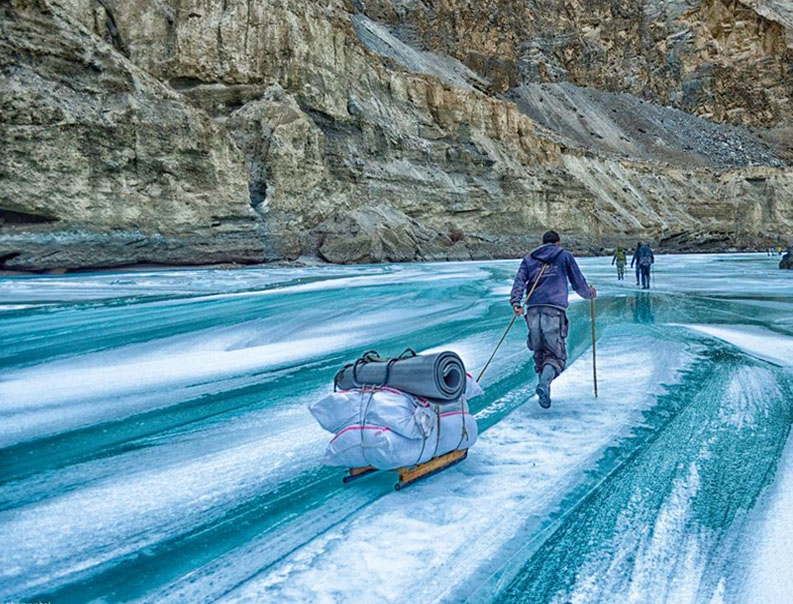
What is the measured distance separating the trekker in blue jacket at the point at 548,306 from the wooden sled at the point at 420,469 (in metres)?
1.42

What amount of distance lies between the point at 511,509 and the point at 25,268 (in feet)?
76.6

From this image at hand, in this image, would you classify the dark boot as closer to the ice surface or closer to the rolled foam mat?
the rolled foam mat

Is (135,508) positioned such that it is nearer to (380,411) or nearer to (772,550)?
(380,411)

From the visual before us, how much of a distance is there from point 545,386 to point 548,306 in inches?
25.0

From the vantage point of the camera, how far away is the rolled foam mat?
3.04 meters

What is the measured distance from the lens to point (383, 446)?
2.82 metres

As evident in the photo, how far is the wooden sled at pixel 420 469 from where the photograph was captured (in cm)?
300

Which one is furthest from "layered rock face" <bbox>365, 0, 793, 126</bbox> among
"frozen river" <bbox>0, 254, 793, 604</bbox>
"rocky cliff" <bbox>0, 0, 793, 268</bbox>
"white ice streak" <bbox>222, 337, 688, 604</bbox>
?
"white ice streak" <bbox>222, 337, 688, 604</bbox>

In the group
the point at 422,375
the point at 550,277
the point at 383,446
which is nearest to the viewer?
the point at 383,446

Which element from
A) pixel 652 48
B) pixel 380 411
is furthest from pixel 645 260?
pixel 652 48

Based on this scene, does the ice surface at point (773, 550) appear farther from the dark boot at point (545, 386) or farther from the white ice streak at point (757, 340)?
the white ice streak at point (757, 340)

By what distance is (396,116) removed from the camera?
37875mm

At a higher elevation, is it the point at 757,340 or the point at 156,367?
the point at 156,367

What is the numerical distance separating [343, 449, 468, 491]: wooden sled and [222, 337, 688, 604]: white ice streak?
0.17ft
